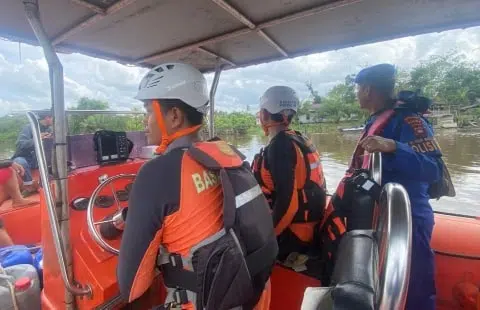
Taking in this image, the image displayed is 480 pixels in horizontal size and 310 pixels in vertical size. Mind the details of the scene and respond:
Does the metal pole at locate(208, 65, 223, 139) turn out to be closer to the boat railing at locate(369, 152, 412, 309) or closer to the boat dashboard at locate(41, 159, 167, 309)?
the boat dashboard at locate(41, 159, 167, 309)

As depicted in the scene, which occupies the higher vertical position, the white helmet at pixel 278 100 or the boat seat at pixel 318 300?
the white helmet at pixel 278 100

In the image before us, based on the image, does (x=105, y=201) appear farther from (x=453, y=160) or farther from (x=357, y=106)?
(x=453, y=160)

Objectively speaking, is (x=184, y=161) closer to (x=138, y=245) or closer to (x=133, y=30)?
(x=138, y=245)

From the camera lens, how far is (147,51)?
8.11ft

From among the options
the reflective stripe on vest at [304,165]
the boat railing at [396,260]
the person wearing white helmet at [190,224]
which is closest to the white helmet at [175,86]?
the person wearing white helmet at [190,224]

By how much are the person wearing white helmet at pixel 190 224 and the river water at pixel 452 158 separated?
1.98m

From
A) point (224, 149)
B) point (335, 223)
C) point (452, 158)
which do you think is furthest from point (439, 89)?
point (224, 149)

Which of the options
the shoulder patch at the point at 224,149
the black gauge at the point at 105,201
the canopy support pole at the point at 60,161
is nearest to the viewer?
the shoulder patch at the point at 224,149

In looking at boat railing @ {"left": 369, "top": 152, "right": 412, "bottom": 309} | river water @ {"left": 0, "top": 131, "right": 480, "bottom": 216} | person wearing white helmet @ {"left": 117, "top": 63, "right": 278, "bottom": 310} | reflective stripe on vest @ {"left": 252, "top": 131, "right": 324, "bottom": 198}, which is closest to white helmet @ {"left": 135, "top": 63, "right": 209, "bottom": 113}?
person wearing white helmet @ {"left": 117, "top": 63, "right": 278, "bottom": 310}

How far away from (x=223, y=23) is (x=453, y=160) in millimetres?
7284

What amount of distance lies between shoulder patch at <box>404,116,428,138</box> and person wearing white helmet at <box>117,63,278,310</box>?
1.05 m

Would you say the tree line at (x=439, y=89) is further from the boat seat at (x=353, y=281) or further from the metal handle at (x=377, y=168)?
the boat seat at (x=353, y=281)

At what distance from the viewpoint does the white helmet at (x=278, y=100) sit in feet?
7.64

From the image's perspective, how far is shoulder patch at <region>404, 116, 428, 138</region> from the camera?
1610mm
